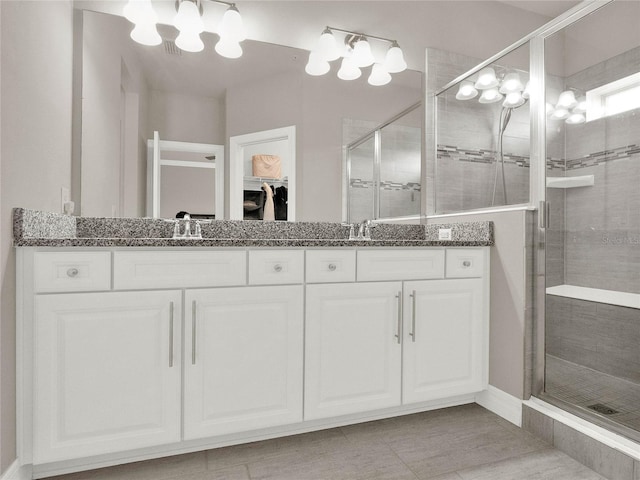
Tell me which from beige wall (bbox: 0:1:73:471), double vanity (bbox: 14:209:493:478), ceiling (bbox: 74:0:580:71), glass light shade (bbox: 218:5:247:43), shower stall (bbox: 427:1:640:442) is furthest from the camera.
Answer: ceiling (bbox: 74:0:580:71)

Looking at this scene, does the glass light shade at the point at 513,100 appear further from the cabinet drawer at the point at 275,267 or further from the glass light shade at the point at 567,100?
the cabinet drawer at the point at 275,267

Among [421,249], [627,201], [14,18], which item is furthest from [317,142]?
[627,201]

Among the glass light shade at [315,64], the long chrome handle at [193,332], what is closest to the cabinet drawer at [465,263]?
the long chrome handle at [193,332]

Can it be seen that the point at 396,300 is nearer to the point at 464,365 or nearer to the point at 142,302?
the point at 464,365

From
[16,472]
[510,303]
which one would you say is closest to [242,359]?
[16,472]

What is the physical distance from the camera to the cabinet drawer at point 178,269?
4.30 ft

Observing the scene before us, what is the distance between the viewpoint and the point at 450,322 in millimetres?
1783

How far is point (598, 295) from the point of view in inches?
76.7

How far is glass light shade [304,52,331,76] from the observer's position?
2158mm

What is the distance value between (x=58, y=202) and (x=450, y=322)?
1796 millimetres

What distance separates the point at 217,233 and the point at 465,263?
124 centimetres

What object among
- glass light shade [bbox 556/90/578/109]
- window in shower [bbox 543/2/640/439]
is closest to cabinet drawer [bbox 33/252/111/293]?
window in shower [bbox 543/2/640/439]

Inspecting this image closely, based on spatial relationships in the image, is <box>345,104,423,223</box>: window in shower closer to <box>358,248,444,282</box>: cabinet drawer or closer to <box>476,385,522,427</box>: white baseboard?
<box>358,248,444,282</box>: cabinet drawer

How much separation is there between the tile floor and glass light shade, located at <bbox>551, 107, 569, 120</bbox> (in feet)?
4.85
